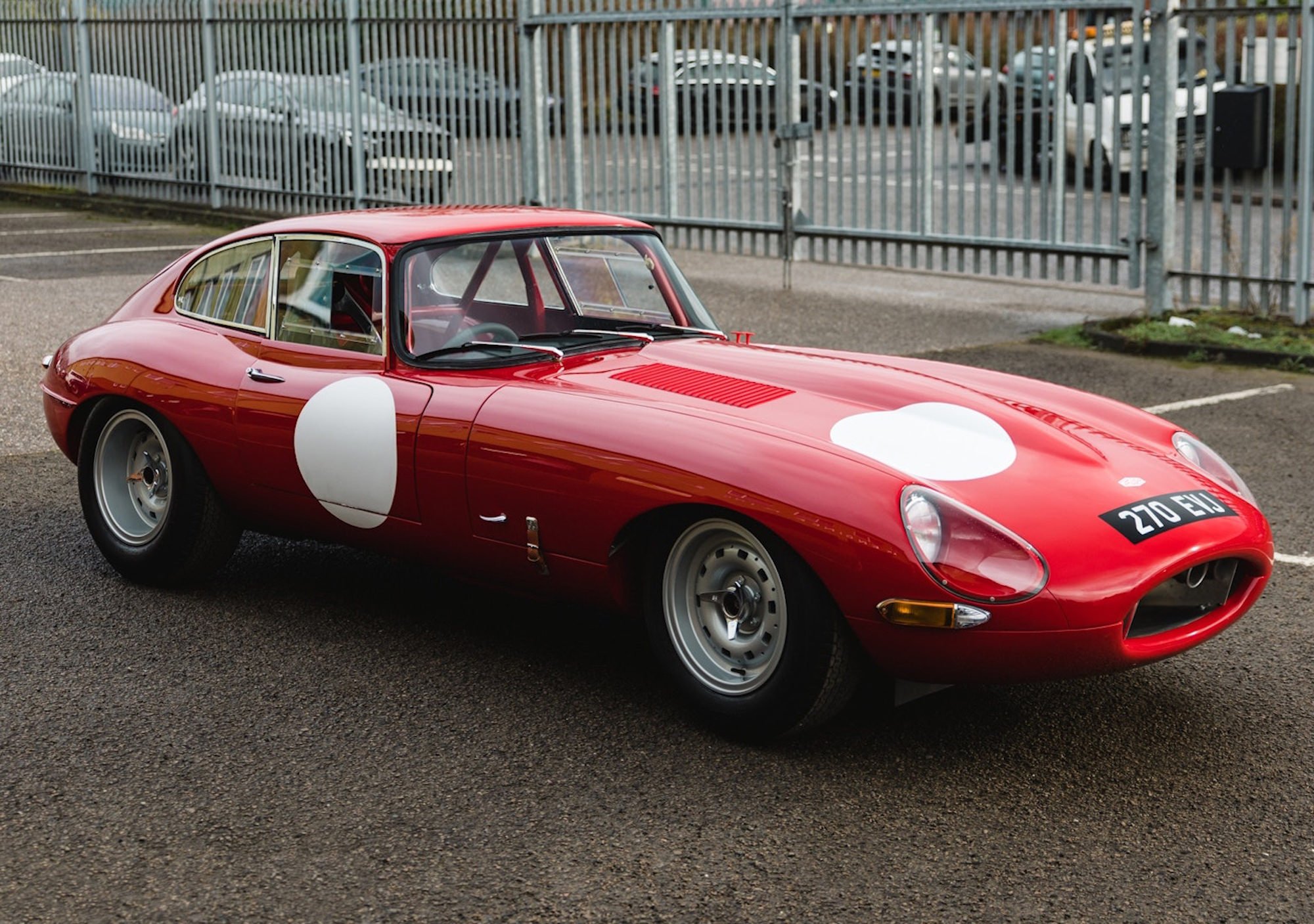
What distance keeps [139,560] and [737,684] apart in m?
2.33

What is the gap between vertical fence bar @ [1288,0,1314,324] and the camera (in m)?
9.66

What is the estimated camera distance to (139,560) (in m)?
5.25

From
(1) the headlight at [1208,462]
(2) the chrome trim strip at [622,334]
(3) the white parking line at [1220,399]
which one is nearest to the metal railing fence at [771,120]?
(3) the white parking line at [1220,399]

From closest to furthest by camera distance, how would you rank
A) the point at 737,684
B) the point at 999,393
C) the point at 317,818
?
the point at 317,818 < the point at 737,684 < the point at 999,393

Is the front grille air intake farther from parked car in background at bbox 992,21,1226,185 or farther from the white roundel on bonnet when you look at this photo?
parked car in background at bbox 992,21,1226,185

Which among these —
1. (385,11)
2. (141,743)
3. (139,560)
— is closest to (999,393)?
(141,743)

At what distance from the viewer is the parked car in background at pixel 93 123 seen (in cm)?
1889

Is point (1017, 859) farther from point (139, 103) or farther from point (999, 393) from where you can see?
point (139, 103)

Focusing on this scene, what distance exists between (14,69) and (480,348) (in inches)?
727

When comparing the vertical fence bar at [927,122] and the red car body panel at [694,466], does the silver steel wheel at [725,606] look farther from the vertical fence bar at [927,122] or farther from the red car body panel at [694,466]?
the vertical fence bar at [927,122]

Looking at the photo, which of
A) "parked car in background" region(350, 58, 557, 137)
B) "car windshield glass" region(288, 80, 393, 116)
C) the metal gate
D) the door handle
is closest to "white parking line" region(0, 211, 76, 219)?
"car windshield glass" region(288, 80, 393, 116)

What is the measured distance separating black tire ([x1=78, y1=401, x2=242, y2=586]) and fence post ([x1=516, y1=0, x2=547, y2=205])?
9.60 metres

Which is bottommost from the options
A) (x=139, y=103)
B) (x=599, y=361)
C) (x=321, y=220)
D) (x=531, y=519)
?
(x=531, y=519)

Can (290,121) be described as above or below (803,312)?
above
